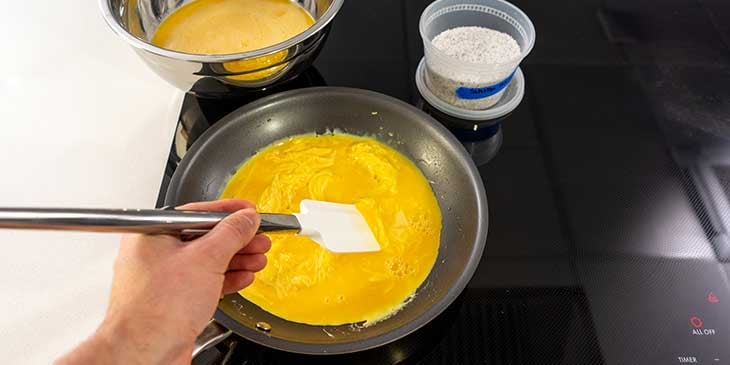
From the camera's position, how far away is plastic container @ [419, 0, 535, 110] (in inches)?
47.7

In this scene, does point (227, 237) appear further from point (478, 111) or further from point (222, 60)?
point (478, 111)

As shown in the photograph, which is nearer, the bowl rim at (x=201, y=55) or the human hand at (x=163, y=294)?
the human hand at (x=163, y=294)

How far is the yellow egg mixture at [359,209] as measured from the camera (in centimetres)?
100

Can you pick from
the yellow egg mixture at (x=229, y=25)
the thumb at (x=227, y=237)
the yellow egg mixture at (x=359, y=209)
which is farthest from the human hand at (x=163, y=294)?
the yellow egg mixture at (x=229, y=25)

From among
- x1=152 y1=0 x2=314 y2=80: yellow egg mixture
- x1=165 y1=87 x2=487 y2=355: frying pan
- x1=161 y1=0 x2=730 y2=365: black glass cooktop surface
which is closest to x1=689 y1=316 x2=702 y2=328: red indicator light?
x1=161 y1=0 x2=730 y2=365: black glass cooktop surface

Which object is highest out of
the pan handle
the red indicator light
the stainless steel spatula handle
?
the stainless steel spatula handle

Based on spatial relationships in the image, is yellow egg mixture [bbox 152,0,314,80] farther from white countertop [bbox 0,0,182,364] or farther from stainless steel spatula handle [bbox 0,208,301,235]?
stainless steel spatula handle [bbox 0,208,301,235]

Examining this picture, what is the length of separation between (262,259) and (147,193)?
417 mm

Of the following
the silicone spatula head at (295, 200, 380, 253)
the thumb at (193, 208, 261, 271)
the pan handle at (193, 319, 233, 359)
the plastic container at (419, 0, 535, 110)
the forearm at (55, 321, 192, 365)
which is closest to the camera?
the forearm at (55, 321, 192, 365)

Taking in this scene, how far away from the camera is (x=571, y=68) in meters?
1.42

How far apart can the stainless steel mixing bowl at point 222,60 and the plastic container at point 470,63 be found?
28cm

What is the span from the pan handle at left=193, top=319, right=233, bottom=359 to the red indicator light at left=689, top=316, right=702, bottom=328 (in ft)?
2.80

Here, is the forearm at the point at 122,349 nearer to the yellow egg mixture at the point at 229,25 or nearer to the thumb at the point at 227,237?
the thumb at the point at 227,237

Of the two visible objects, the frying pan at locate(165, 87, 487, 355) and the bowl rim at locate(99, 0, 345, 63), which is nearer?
the frying pan at locate(165, 87, 487, 355)
